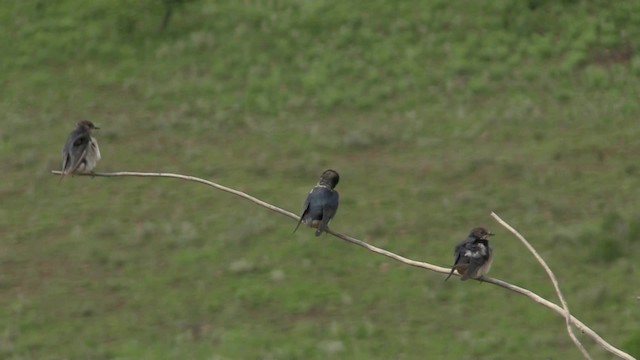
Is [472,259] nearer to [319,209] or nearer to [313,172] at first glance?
[319,209]

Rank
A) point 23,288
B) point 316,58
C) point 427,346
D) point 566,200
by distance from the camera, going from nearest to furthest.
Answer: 1. point 427,346
2. point 23,288
3. point 566,200
4. point 316,58

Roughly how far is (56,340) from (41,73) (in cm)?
1383

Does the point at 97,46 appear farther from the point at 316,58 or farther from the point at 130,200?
the point at 130,200

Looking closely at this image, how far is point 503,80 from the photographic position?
31.4 metres

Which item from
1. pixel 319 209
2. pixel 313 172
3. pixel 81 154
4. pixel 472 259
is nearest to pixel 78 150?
pixel 81 154

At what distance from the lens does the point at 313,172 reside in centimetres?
2667

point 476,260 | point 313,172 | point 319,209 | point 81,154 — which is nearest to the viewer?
point 476,260

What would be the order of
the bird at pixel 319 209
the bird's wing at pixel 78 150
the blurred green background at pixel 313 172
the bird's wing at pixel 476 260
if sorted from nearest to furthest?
1. the bird's wing at pixel 476 260
2. the bird at pixel 319 209
3. the bird's wing at pixel 78 150
4. the blurred green background at pixel 313 172

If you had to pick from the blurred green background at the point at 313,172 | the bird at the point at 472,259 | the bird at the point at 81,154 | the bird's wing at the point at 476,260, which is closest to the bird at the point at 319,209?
the bird at the point at 472,259

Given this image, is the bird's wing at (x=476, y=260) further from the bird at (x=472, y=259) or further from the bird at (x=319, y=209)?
the bird at (x=319, y=209)

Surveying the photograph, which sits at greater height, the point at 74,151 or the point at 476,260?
the point at 74,151

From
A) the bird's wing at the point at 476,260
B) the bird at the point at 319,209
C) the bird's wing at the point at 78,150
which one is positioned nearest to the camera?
the bird's wing at the point at 476,260

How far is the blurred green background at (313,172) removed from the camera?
21.0 meters

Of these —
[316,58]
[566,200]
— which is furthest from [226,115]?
[566,200]
